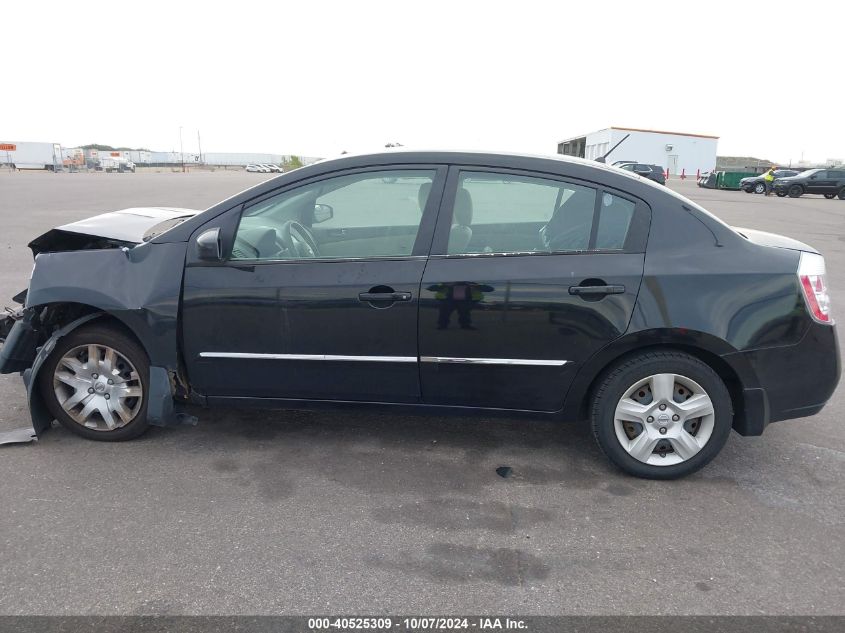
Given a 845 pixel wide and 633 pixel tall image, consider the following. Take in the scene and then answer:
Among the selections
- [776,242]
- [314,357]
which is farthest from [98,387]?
[776,242]

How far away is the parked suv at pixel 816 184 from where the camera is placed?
112 feet

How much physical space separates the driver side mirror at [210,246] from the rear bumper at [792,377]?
2.81m

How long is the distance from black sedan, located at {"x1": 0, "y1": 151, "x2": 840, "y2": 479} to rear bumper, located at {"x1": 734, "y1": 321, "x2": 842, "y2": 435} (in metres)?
0.01

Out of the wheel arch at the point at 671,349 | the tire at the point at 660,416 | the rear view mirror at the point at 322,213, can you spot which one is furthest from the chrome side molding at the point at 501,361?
the rear view mirror at the point at 322,213

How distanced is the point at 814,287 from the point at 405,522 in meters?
2.41

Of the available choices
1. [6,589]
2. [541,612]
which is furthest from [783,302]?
[6,589]

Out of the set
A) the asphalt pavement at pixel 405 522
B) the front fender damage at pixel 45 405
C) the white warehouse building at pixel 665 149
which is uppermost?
the white warehouse building at pixel 665 149

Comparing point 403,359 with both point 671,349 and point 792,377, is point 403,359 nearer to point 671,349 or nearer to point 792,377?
point 671,349

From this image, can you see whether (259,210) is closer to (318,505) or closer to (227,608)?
(318,505)

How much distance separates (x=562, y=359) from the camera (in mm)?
3459

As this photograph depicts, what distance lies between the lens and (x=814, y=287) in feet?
11.2

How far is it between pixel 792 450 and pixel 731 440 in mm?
337

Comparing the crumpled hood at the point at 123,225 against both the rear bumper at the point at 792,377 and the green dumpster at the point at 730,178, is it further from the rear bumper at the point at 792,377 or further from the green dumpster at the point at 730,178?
the green dumpster at the point at 730,178

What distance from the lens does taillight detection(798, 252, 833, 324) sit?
3373 millimetres
